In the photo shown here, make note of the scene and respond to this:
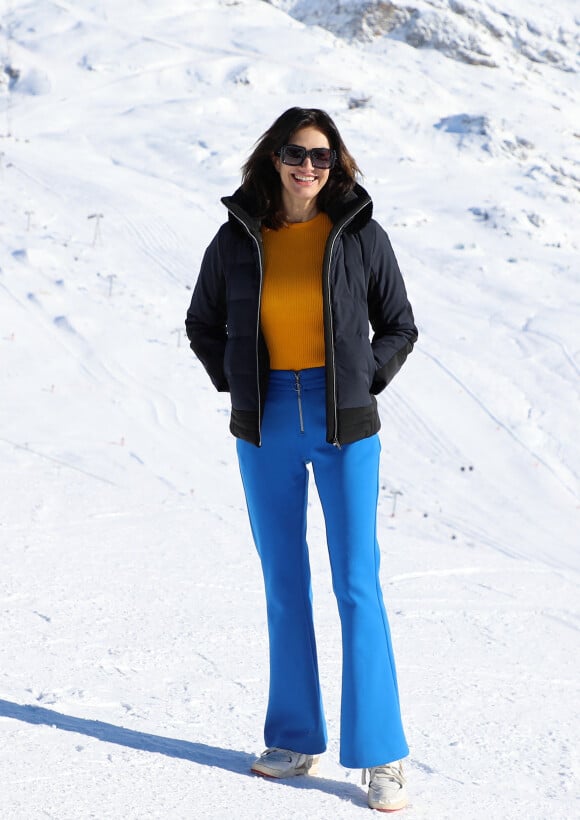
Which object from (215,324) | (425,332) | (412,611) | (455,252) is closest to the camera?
(215,324)

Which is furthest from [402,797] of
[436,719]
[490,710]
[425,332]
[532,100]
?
[532,100]

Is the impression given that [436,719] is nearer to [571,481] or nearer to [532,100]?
[571,481]

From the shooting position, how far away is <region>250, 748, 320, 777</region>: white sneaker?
9.16 ft

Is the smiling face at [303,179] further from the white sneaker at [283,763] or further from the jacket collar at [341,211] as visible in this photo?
the white sneaker at [283,763]

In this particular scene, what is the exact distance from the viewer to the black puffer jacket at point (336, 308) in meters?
2.66

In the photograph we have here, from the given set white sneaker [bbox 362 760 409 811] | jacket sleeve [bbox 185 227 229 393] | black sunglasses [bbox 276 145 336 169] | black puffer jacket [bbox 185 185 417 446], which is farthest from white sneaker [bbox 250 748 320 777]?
black sunglasses [bbox 276 145 336 169]

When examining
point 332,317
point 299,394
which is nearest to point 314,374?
point 299,394

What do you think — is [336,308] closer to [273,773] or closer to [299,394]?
[299,394]

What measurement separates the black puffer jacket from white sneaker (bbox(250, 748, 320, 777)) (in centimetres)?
92

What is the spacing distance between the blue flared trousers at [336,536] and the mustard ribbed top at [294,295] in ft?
0.19

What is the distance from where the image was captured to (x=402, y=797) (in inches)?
105

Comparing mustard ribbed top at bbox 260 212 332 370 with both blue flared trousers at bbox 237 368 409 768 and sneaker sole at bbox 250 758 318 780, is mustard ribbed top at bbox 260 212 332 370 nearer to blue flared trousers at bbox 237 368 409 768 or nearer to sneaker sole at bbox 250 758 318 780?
blue flared trousers at bbox 237 368 409 768

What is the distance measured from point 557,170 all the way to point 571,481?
71.5 ft

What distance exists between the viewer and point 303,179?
268cm
